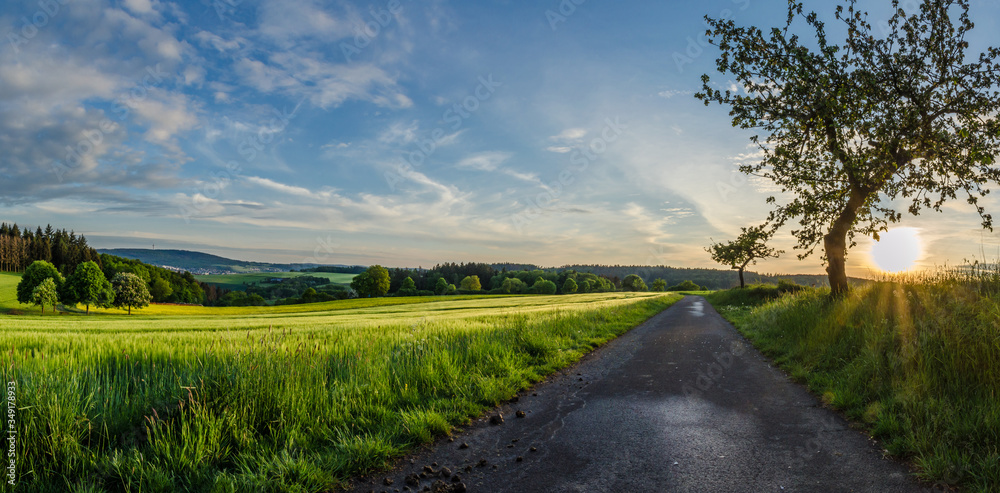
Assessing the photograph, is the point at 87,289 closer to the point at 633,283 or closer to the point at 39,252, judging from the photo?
the point at 39,252

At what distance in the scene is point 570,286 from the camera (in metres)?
129

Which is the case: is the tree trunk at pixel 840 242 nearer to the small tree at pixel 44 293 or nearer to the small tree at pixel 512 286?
the small tree at pixel 44 293

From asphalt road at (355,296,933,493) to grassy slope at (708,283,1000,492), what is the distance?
37 centimetres

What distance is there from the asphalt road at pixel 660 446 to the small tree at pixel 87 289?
94582 mm

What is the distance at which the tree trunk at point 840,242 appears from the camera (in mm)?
15609

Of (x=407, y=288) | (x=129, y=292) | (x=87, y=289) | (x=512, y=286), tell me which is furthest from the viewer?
(x=512, y=286)

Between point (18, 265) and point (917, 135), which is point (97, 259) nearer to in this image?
point (18, 265)

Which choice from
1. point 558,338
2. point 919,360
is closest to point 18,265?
point 558,338

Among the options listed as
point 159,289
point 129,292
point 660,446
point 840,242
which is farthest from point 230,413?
point 159,289

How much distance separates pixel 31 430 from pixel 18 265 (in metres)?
173

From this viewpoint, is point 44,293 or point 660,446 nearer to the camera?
point 660,446

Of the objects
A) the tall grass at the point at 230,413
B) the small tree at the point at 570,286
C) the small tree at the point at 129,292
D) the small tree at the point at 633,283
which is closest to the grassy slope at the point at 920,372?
the tall grass at the point at 230,413

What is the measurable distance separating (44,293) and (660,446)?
94.3 metres

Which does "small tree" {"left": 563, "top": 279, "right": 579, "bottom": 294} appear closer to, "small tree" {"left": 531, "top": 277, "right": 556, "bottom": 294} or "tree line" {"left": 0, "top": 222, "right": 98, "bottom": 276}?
"small tree" {"left": 531, "top": 277, "right": 556, "bottom": 294}
